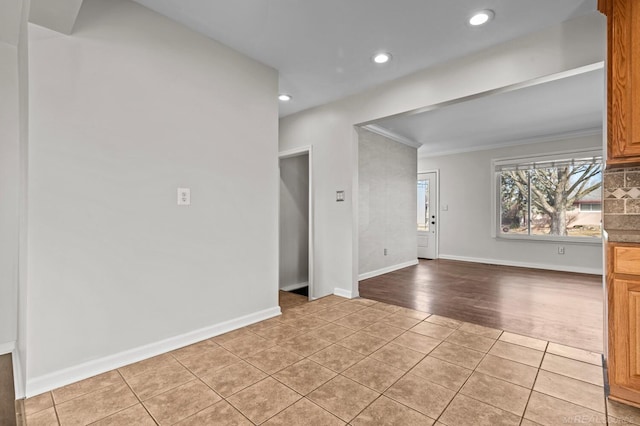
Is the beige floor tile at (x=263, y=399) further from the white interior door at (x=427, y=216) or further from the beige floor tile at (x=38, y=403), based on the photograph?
the white interior door at (x=427, y=216)

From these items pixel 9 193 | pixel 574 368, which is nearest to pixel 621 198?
pixel 574 368

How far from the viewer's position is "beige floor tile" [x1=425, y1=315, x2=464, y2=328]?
2.93m

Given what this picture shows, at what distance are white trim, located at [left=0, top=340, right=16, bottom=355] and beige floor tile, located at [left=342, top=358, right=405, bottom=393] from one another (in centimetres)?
271

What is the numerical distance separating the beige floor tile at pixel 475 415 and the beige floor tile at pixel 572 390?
0.41 meters

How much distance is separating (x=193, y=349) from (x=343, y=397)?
1271mm

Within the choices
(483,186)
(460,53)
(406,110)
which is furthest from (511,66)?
(483,186)

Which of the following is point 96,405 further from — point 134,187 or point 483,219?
point 483,219

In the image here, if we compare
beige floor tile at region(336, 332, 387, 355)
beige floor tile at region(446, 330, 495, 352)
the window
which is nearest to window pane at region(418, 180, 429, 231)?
the window

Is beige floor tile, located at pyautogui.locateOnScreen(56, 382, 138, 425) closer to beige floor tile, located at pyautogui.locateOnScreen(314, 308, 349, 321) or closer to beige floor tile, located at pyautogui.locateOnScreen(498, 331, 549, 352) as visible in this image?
beige floor tile, located at pyautogui.locateOnScreen(314, 308, 349, 321)

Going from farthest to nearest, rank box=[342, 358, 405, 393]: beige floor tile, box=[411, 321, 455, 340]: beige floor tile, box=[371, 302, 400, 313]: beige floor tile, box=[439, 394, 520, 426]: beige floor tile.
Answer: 1. box=[371, 302, 400, 313]: beige floor tile
2. box=[411, 321, 455, 340]: beige floor tile
3. box=[342, 358, 405, 393]: beige floor tile
4. box=[439, 394, 520, 426]: beige floor tile

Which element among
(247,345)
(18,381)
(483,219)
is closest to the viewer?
(18,381)

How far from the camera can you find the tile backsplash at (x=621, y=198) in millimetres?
1904

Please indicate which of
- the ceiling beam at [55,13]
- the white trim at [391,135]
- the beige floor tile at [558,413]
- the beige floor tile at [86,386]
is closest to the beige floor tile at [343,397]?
the beige floor tile at [558,413]

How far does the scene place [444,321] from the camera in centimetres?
303
